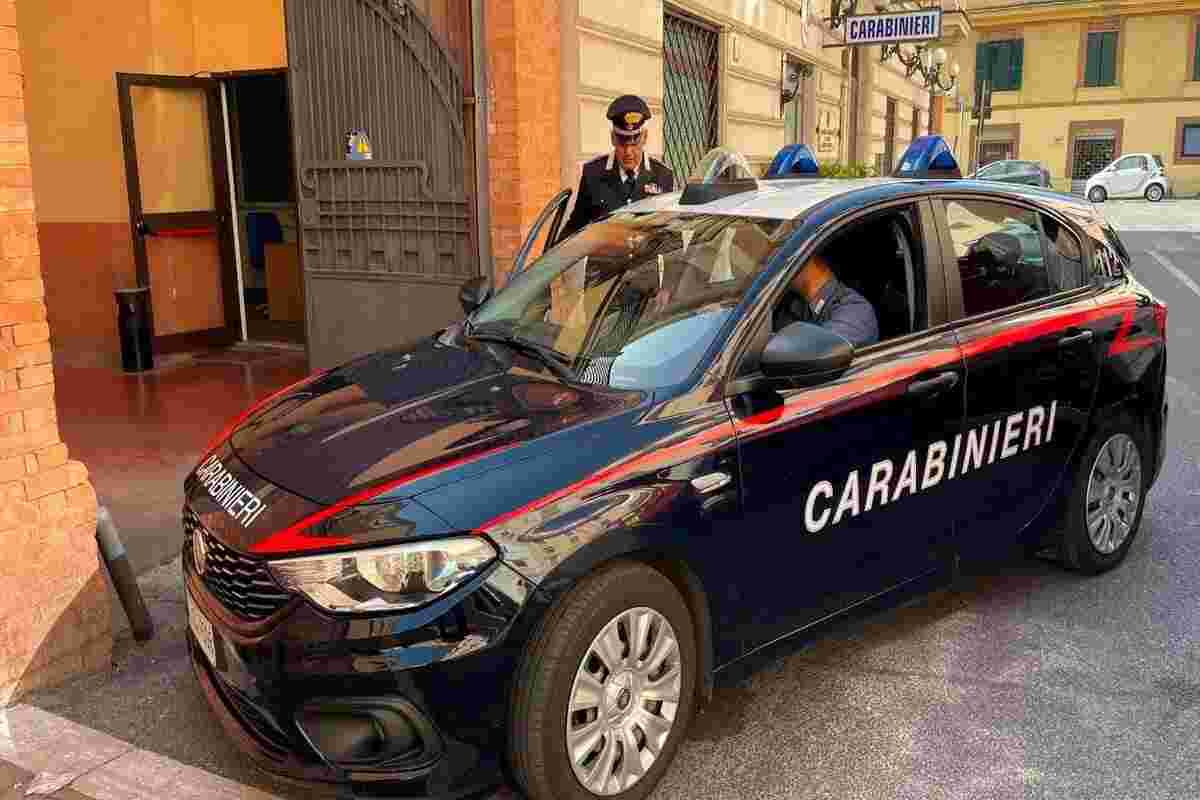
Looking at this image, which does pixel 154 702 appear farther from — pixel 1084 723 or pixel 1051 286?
pixel 1051 286

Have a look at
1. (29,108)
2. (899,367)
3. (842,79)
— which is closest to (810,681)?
(899,367)

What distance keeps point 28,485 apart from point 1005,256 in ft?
11.8

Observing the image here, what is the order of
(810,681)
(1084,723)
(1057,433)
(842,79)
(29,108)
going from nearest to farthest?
(1084,723) → (810,681) → (1057,433) → (29,108) → (842,79)

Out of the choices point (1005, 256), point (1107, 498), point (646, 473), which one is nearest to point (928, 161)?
point (1005, 256)

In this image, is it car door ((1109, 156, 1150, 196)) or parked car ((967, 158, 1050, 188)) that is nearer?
parked car ((967, 158, 1050, 188))

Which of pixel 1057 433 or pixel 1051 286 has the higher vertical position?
pixel 1051 286

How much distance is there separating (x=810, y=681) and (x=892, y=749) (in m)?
0.47

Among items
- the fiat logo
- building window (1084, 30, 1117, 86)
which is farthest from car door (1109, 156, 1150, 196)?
the fiat logo

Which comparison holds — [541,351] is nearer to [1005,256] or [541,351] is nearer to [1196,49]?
[1005,256]

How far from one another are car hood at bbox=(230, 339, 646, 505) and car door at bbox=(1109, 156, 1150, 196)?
1667 inches

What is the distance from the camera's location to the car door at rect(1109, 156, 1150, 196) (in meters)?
40.2

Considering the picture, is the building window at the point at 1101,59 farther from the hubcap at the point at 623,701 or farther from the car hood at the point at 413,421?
the hubcap at the point at 623,701

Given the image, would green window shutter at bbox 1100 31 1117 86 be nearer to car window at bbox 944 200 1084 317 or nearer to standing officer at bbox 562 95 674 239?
standing officer at bbox 562 95 674 239

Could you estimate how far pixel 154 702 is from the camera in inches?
145
